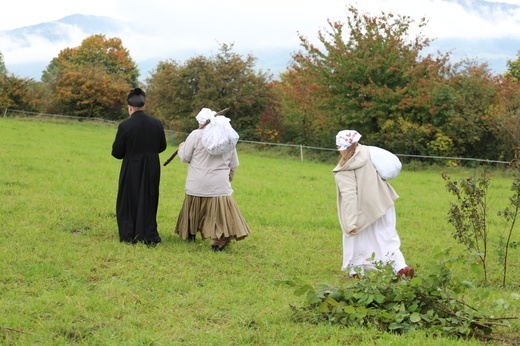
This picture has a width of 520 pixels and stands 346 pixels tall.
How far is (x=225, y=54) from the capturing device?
34.7 m

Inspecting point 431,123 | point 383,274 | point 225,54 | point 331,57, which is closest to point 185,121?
point 225,54

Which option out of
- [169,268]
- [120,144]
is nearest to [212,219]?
[169,268]

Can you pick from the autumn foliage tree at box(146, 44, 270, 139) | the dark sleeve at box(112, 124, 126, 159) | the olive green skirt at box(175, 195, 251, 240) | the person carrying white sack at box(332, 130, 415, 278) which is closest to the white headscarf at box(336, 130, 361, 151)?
the person carrying white sack at box(332, 130, 415, 278)

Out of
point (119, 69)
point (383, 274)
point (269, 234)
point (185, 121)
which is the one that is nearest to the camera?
point (383, 274)

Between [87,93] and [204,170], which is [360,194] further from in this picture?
[87,93]

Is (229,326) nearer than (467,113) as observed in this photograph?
Yes

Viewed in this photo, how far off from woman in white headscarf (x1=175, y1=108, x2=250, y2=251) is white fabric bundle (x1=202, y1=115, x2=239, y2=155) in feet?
0.44

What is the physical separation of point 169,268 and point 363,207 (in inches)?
95.9

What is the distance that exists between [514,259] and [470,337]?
452cm

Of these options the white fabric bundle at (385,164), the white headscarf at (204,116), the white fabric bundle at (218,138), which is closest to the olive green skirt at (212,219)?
the white fabric bundle at (218,138)

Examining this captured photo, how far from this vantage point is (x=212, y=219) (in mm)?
8578

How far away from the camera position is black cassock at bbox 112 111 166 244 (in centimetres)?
866

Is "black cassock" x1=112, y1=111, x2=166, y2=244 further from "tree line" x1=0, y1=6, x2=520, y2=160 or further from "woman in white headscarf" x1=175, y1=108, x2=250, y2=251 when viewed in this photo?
"tree line" x1=0, y1=6, x2=520, y2=160

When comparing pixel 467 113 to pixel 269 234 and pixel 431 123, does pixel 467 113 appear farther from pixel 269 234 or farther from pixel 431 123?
pixel 269 234
